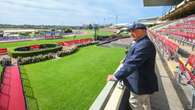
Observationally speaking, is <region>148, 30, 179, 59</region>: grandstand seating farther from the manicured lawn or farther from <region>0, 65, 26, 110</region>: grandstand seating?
<region>0, 65, 26, 110</region>: grandstand seating

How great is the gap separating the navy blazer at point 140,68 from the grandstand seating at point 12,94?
601 centimetres

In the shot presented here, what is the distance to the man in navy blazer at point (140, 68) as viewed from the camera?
2758 millimetres

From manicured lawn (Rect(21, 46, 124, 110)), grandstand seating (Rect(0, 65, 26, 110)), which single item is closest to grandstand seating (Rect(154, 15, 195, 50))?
manicured lawn (Rect(21, 46, 124, 110))

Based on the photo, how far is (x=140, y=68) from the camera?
2.87 metres

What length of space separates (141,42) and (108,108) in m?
1.04

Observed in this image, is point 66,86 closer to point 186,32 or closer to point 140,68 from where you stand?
point 186,32

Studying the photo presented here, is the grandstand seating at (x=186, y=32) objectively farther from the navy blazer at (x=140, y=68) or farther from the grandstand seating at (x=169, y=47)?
the navy blazer at (x=140, y=68)

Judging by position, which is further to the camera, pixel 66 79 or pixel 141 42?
pixel 66 79

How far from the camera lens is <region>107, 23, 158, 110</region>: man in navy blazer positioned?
2.76 metres

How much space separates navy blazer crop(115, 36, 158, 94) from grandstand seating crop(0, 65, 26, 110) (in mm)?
6013

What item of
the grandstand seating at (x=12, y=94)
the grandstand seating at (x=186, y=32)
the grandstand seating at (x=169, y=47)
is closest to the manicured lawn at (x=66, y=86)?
the grandstand seating at (x=12, y=94)

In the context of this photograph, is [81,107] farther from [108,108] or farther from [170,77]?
[108,108]

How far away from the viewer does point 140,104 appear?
3.18 m

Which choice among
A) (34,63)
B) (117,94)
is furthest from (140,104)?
(34,63)
